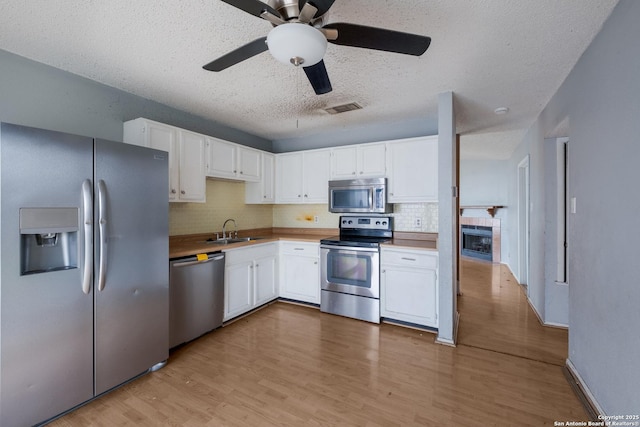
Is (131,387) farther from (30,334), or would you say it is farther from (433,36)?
(433,36)

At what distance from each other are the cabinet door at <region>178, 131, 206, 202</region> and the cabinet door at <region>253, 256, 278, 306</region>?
3.58 feet

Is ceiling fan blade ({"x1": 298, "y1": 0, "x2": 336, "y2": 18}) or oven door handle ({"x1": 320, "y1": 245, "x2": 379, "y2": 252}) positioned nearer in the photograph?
ceiling fan blade ({"x1": 298, "y1": 0, "x2": 336, "y2": 18})

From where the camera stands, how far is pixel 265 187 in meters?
4.11

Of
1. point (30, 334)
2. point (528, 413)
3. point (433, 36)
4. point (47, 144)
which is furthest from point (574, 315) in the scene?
point (47, 144)

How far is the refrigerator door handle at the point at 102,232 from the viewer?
6.24ft

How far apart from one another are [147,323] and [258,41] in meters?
2.17

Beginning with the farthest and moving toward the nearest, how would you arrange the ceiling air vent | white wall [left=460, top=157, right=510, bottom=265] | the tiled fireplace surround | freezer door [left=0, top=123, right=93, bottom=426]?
the tiled fireplace surround < white wall [left=460, top=157, right=510, bottom=265] < the ceiling air vent < freezer door [left=0, top=123, right=93, bottom=426]

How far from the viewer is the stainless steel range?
3205 mm

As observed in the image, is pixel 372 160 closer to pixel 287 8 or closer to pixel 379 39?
pixel 379 39

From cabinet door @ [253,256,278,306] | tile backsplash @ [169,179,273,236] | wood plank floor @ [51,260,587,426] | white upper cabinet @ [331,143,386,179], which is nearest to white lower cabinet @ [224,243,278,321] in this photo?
cabinet door @ [253,256,278,306]

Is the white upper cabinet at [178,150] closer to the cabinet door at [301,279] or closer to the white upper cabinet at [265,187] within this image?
the white upper cabinet at [265,187]

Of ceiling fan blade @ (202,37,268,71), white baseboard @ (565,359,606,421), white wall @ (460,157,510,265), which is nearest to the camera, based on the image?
ceiling fan blade @ (202,37,268,71)

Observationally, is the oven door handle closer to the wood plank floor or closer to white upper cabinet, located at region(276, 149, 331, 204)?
white upper cabinet, located at region(276, 149, 331, 204)

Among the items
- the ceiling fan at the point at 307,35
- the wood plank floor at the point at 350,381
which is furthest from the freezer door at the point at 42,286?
→ the ceiling fan at the point at 307,35
